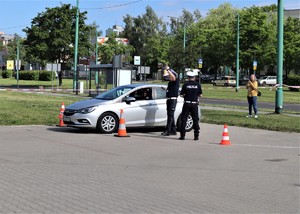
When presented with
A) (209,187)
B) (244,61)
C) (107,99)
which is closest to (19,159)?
(209,187)

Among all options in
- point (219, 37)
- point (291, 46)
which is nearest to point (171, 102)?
point (291, 46)

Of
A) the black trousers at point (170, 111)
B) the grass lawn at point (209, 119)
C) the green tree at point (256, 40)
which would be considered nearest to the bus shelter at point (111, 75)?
the grass lawn at point (209, 119)

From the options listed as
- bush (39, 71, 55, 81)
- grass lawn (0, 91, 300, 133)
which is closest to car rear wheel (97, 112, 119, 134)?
grass lawn (0, 91, 300, 133)

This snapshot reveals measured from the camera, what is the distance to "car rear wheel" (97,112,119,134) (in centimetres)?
1287

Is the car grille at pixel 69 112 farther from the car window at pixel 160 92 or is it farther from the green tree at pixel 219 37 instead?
the green tree at pixel 219 37

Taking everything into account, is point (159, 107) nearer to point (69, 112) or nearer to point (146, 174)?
point (69, 112)

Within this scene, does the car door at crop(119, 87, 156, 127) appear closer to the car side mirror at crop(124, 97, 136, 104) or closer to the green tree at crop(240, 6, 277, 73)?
the car side mirror at crop(124, 97, 136, 104)

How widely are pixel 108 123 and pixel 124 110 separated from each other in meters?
0.61

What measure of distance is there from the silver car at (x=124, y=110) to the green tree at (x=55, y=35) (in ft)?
116

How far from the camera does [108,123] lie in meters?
13.0

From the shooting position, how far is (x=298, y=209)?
5703 millimetres

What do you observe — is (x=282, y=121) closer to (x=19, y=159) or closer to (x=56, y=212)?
(x=19, y=159)

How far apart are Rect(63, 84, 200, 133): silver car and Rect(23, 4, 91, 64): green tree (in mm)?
35209

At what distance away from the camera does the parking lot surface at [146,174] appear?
18.9 feet
